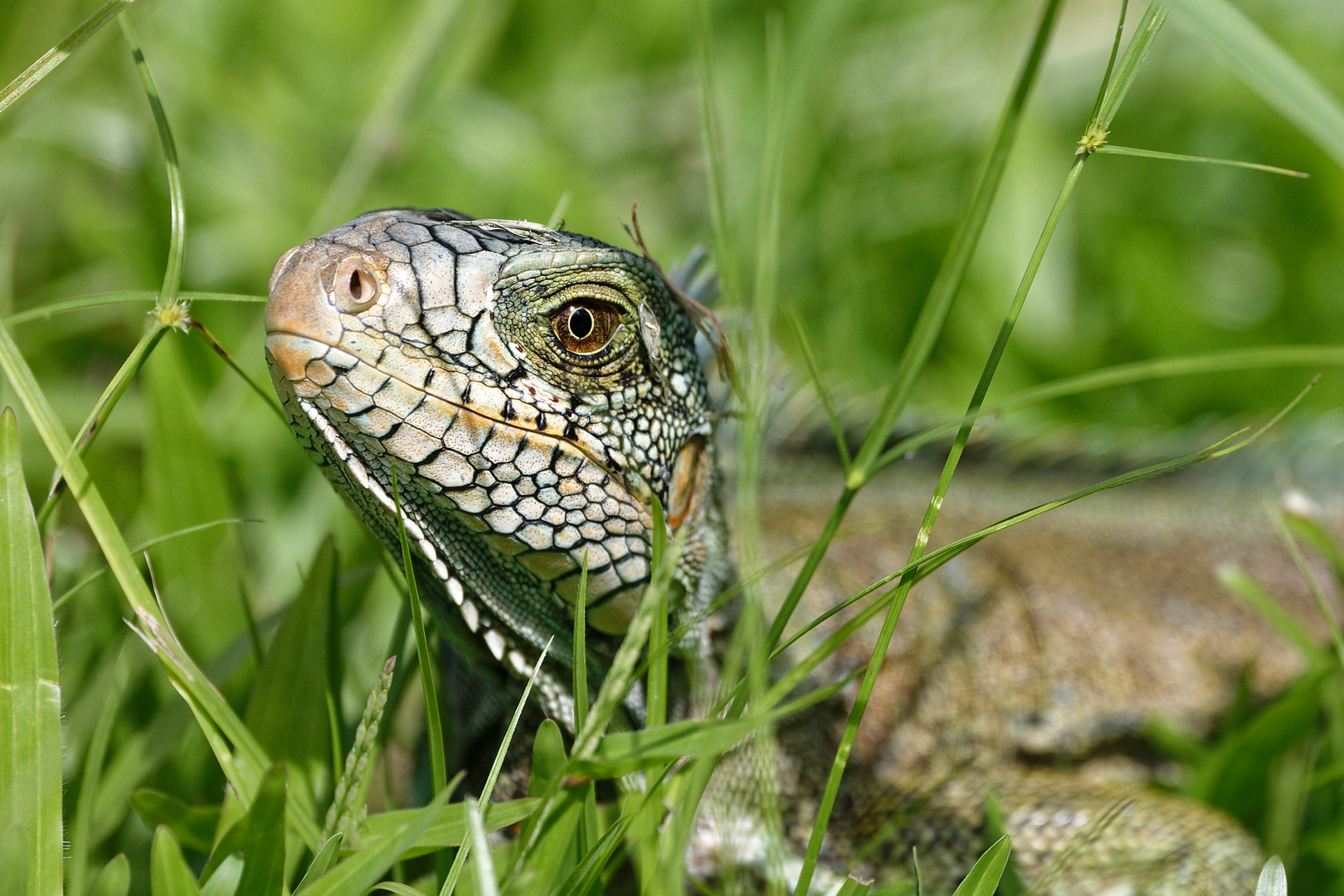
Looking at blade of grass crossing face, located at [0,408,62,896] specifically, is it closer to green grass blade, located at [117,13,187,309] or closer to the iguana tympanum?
green grass blade, located at [117,13,187,309]

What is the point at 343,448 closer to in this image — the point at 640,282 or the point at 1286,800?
the point at 640,282

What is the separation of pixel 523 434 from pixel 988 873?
3.56ft

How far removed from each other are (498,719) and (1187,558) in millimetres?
2731

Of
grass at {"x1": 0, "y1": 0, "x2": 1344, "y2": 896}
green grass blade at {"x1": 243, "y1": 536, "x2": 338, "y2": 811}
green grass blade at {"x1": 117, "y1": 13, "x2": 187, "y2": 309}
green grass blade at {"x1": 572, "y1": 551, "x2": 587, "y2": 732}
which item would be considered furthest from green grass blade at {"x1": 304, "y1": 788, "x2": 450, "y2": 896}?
green grass blade at {"x1": 117, "y1": 13, "x2": 187, "y2": 309}

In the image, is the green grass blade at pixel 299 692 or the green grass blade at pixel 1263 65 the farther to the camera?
the green grass blade at pixel 299 692

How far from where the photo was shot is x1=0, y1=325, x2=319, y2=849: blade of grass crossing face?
1796mm

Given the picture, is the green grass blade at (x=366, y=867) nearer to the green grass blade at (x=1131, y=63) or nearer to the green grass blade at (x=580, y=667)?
the green grass blade at (x=580, y=667)

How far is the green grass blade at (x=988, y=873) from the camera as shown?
1748 mm

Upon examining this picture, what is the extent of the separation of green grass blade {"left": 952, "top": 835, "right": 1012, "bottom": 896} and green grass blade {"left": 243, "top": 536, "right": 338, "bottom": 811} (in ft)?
4.18

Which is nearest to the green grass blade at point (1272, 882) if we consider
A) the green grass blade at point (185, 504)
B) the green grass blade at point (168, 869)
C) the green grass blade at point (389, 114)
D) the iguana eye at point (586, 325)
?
the iguana eye at point (586, 325)

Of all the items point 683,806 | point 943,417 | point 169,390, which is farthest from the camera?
point 943,417

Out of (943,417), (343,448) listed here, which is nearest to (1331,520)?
(943,417)

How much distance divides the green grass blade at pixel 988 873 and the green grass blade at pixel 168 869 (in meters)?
1.22

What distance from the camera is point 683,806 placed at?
65.6 inches
